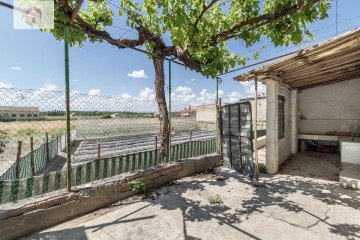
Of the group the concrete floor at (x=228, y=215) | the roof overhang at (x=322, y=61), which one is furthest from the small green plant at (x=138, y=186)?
the roof overhang at (x=322, y=61)

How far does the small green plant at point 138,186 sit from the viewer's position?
474 cm

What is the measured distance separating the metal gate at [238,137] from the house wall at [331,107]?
5.87 meters

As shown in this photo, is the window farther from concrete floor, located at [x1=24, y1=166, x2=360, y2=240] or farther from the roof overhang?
concrete floor, located at [x1=24, y1=166, x2=360, y2=240]

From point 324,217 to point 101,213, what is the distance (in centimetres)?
446

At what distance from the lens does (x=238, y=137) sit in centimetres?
661

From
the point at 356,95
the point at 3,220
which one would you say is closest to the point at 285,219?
the point at 3,220

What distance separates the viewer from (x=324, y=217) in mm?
3834

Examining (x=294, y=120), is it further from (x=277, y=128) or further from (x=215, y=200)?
(x=215, y=200)

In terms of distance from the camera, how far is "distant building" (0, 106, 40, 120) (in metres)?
4.21

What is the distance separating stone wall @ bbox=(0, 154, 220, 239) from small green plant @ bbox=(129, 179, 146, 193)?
0.08 m

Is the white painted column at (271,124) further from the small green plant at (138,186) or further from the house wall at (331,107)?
the house wall at (331,107)

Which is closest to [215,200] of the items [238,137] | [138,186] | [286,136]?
[138,186]

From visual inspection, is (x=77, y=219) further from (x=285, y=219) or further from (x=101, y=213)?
(x=285, y=219)

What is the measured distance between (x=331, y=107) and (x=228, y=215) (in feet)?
30.3
